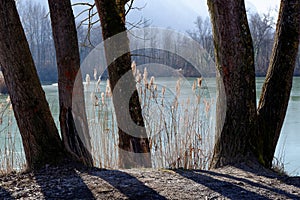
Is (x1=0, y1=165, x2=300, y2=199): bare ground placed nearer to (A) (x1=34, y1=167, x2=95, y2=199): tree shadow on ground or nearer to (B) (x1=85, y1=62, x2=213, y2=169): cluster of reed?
(A) (x1=34, y1=167, x2=95, y2=199): tree shadow on ground

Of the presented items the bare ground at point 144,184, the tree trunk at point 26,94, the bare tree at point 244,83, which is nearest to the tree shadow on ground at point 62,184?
the bare ground at point 144,184

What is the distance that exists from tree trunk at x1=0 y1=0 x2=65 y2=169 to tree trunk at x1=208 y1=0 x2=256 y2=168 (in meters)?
1.09

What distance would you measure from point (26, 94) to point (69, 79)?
31 centimetres

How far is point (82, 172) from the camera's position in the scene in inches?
95.5

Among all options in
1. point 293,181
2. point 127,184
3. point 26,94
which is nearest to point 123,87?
point 26,94

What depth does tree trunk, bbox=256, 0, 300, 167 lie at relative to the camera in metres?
2.90

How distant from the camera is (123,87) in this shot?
3039mm

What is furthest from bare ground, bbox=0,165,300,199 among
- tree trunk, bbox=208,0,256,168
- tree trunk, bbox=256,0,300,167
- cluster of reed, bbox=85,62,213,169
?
cluster of reed, bbox=85,62,213,169

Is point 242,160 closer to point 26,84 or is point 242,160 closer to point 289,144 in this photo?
point 26,84

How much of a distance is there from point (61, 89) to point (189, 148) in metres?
1.18

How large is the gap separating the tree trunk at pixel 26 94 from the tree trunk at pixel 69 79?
0.11 m

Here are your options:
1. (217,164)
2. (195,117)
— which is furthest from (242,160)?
(195,117)

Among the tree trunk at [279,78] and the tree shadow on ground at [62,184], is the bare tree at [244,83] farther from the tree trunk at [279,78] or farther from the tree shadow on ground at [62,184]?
the tree shadow on ground at [62,184]

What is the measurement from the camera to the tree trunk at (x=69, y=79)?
2.60m
